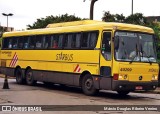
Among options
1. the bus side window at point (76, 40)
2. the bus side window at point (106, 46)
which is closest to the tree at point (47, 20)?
the bus side window at point (76, 40)

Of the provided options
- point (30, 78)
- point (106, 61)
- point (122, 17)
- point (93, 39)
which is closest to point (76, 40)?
point (93, 39)

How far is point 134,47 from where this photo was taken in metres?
18.4

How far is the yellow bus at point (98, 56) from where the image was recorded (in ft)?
58.8

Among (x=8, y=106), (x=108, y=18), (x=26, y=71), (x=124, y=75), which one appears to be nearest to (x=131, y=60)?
(x=124, y=75)

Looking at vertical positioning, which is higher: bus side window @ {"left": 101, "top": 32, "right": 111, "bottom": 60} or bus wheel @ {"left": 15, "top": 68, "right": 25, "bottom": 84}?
bus side window @ {"left": 101, "top": 32, "right": 111, "bottom": 60}

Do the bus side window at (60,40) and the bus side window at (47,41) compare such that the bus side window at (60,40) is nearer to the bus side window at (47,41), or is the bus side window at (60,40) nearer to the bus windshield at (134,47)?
the bus side window at (47,41)

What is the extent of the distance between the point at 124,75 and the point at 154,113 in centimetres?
451

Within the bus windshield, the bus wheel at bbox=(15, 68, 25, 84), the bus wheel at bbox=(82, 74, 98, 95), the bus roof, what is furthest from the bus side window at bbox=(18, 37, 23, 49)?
the bus windshield

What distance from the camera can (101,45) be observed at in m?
18.6

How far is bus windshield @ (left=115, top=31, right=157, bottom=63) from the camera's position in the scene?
708 inches

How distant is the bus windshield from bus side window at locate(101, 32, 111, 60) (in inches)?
13.2

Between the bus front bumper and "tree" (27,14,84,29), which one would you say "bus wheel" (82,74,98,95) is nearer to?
the bus front bumper

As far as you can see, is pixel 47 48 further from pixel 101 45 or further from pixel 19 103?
pixel 19 103

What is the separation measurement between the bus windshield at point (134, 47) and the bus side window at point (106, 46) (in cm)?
33
